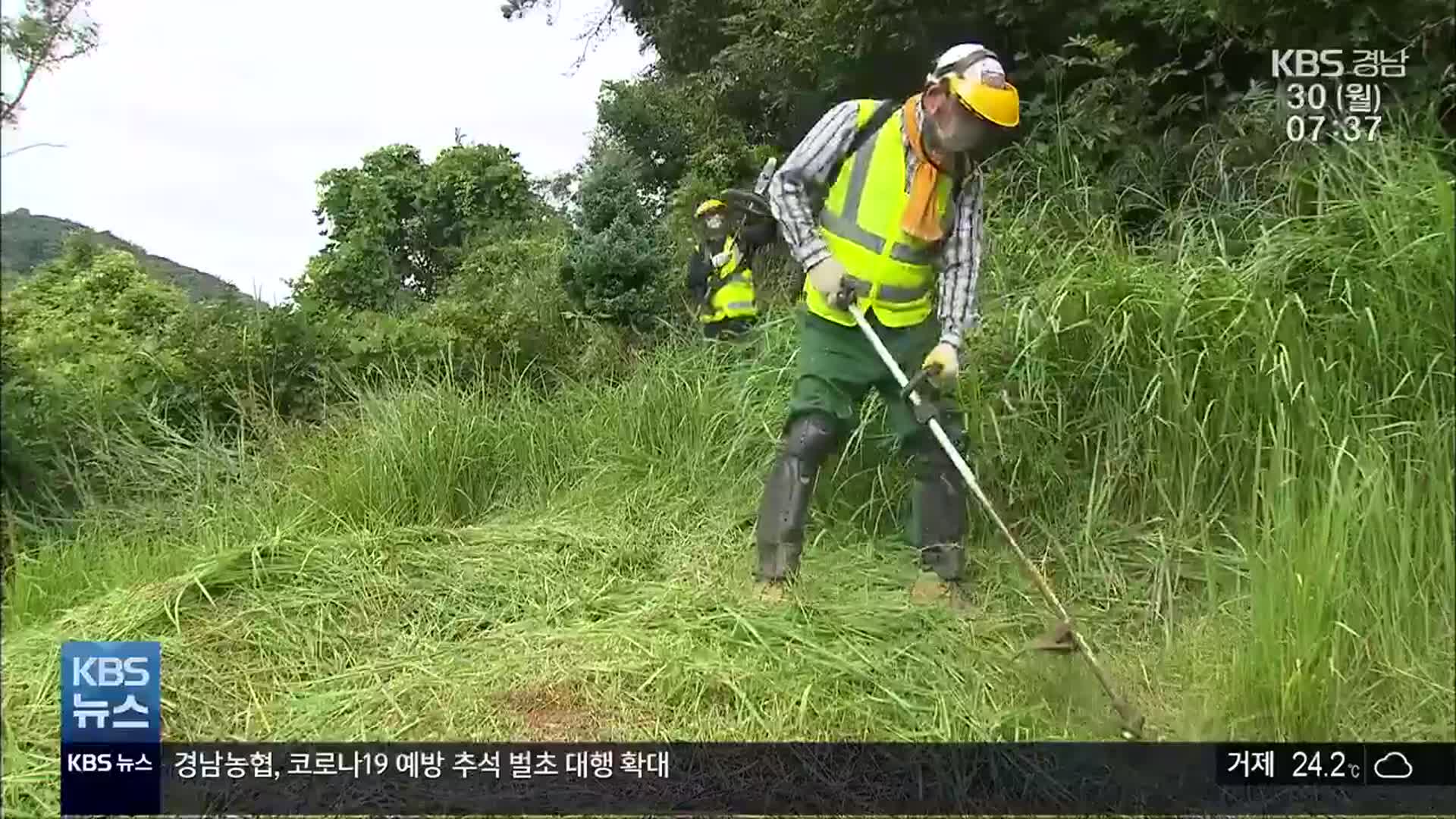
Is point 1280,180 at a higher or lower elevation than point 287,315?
higher

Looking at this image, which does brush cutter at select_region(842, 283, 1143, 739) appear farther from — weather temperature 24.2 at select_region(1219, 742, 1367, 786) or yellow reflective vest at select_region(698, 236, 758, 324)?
yellow reflective vest at select_region(698, 236, 758, 324)

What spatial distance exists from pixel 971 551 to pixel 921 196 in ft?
2.73

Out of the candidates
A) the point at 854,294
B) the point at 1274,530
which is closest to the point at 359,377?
the point at 854,294

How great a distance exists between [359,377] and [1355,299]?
8.57ft

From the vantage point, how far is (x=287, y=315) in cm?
321

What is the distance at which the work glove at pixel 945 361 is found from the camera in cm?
254

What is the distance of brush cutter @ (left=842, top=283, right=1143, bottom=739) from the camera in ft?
7.47

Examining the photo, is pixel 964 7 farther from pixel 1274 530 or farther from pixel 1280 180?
pixel 1274 530

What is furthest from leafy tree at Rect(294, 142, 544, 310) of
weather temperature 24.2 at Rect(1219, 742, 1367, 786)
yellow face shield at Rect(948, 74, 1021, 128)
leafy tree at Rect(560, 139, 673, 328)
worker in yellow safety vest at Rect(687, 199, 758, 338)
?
weather temperature 24.2 at Rect(1219, 742, 1367, 786)

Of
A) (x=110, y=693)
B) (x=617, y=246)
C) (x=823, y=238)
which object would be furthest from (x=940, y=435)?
(x=110, y=693)

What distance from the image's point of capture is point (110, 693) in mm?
2348

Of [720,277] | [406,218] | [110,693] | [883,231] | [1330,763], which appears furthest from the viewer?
[406,218]

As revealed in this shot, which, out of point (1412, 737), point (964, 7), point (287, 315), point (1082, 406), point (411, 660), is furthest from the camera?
point (287, 315)

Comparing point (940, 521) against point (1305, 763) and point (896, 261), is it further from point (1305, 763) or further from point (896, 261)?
point (1305, 763)
